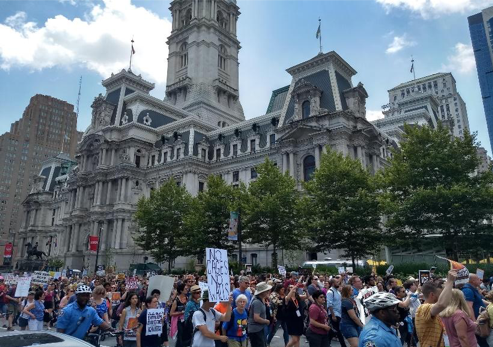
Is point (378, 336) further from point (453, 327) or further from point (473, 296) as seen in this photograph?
point (473, 296)

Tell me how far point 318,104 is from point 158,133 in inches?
1347

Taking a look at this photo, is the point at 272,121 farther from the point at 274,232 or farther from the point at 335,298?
the point at 335,298

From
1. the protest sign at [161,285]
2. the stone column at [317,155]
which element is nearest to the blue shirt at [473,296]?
the protest sign at [161,285]

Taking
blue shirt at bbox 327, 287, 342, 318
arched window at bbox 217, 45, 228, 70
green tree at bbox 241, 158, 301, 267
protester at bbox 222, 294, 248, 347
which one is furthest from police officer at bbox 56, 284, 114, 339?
arched window at bbox 217, 45, 228, 70

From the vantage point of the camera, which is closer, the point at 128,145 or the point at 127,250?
the point at 127,250

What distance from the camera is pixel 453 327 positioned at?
627 cm

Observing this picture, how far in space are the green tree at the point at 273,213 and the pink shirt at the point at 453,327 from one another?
32706 mm

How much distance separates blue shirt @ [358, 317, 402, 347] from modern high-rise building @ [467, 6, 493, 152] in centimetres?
18799

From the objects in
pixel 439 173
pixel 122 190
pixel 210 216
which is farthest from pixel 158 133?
pixel 439 173

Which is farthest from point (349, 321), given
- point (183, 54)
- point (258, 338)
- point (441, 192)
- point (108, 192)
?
point (183, 54)

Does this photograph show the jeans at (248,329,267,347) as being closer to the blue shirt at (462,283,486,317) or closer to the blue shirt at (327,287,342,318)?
the blue shirt at (327,287,342,318)

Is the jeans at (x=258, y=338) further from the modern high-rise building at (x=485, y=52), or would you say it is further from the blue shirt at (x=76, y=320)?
the modern high-rise building at (x=485, y=52)

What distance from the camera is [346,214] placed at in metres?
35.2

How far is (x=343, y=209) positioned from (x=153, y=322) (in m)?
29.1
